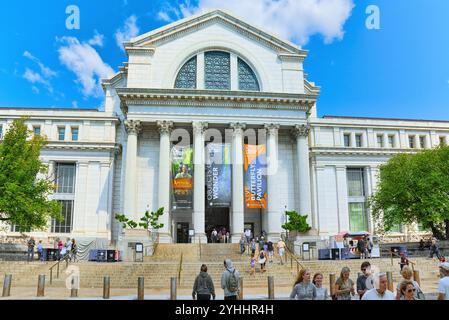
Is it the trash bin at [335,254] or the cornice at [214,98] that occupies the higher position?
the cornice at [214,98]

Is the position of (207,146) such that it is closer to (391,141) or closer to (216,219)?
(216,219)

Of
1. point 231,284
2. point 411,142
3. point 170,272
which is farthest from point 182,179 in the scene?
point 411,142

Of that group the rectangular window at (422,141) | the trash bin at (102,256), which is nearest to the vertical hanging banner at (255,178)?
the trash bin at (102,256)

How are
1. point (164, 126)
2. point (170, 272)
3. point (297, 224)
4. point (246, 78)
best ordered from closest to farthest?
point (170, 272) < point (297, 224) < point (164, 126) < point (246, 78)

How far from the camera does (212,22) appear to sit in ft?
155

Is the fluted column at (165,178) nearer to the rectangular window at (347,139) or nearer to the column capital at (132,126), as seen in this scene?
the column capital at (132,126)

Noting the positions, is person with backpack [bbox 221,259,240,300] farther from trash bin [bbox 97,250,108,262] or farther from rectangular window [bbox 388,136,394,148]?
rectangular window [bbox 388,136,394,148]

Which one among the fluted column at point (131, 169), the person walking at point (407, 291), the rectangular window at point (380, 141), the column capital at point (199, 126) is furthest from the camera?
the rectangular window at point (380, 141)

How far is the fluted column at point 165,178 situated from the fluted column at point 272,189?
1026cm

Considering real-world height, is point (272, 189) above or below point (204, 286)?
above

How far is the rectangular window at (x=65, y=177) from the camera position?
46.9 m

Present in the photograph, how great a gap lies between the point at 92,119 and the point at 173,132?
11239mm

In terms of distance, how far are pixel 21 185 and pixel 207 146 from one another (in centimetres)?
1766
